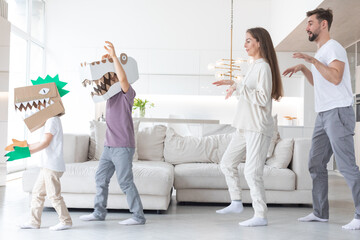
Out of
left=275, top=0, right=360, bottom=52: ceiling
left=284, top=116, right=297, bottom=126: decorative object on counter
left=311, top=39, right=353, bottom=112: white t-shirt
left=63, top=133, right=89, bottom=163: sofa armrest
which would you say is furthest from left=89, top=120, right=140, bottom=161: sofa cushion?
left=284, top=116, right=297, bottom=126: decorative object on counter

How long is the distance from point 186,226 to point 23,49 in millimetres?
5637

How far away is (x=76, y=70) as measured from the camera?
8.59 metres

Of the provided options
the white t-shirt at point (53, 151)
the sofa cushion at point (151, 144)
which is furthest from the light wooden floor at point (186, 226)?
the sofa cushion at point (151, 144)

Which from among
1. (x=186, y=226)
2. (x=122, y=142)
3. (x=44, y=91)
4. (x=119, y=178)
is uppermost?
(x=44, y=91)

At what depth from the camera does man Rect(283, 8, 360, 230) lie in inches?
122

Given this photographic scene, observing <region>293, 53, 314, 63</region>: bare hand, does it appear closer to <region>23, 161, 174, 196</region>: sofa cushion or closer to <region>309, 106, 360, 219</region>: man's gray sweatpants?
<region>309, 106, 360, 219</region>: man's gray sweatpants

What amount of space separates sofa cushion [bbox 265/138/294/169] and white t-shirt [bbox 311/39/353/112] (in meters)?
1.05

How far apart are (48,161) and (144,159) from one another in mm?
1723

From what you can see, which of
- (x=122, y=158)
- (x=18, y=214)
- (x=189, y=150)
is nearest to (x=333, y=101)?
(x=122, y=158)

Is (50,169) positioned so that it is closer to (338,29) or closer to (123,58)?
(123,58)

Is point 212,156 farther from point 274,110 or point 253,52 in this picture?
point 274,110

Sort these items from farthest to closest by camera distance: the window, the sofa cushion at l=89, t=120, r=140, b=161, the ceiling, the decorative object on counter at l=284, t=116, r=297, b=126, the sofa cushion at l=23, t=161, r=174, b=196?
1. the decorative object on counter at l=284, t=116, r=297, b=126
2. the window
3. the ceiling
4. the sofa cushion at l=89, t=120, r=140, b=161
5. the sofa cushion at l=23, t=161, r=174, b=196

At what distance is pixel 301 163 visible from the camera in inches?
164

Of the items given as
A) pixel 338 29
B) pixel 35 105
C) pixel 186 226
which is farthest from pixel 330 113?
pixel 338 29
